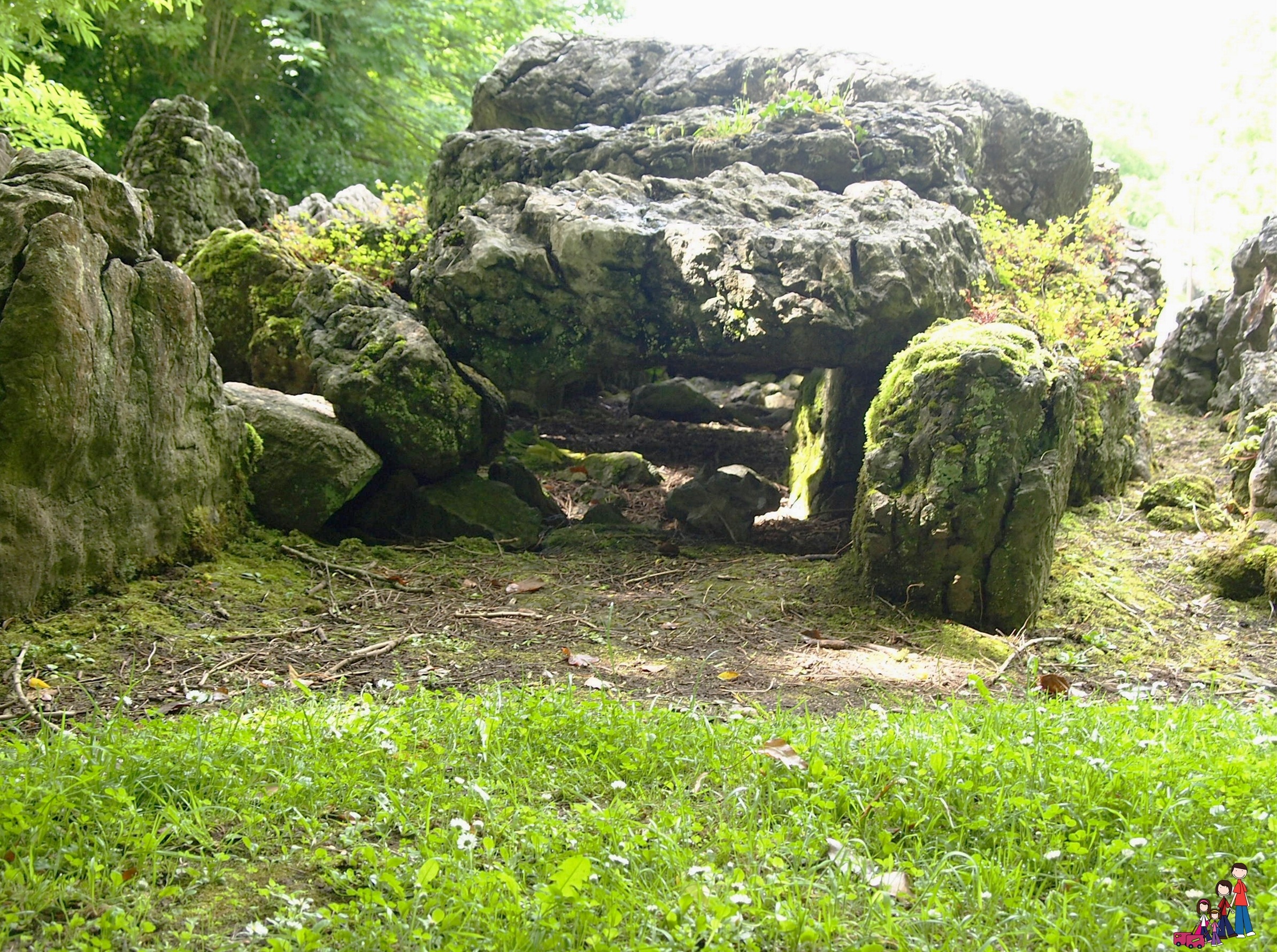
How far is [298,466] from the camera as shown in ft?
21.2

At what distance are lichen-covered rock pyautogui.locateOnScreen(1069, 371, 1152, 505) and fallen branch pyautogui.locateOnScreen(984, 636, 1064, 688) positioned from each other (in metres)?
2.74

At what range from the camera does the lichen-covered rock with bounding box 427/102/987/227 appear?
8.76 meters

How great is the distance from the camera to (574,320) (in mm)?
7582

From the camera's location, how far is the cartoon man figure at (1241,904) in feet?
6.88

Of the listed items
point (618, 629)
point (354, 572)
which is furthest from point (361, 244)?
point (618, 629)

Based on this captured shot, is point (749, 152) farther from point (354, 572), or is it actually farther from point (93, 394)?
point (93, 394)

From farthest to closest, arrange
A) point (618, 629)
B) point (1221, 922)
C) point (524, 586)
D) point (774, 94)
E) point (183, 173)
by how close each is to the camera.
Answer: point (774, 94) < point (183, 173) < point (524, 586) < point (618, 629) < point (1221, 922)

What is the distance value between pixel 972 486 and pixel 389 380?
174 inches

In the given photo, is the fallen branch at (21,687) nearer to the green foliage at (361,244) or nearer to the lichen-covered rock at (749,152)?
the green foliage at (361,244)

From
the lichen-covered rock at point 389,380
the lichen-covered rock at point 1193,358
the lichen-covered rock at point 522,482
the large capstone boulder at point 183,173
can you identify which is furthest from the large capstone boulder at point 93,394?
the lichen-covered rock at point 1193,358

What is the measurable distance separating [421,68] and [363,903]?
1729 cm

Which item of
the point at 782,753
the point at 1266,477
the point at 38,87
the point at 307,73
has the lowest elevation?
the point at 782,753

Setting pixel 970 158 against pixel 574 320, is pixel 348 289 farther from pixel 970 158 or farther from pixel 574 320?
pixel 970 158

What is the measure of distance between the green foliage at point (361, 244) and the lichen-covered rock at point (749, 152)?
578 millimetres
